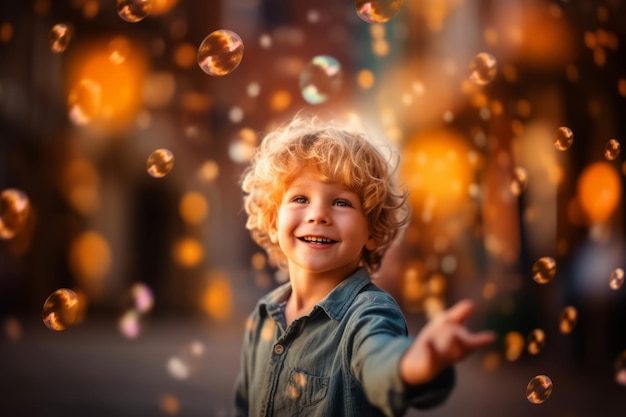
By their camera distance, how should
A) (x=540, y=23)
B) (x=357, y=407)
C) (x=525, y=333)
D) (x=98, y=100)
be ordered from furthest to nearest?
1. (x=98, y=100)
2. (x=540, y=23)
3. (x=525, y=333)
4. (x=357, y=407)

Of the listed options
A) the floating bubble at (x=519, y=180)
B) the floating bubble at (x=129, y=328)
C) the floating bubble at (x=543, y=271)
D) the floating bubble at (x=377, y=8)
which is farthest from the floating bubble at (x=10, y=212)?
the floating bubble at (x=129, y=328)

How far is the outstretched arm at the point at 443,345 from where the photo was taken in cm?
88

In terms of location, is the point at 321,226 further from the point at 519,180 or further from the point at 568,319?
the point at 568,319

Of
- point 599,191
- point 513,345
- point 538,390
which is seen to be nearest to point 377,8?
point 538,390

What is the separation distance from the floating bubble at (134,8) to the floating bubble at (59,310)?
0.76 meters

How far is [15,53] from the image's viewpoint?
6.97 metres

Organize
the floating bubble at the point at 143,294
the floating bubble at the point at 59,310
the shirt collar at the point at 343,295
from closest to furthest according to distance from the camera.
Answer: the shirt collar at the point at 343,295, the floating bubble at the point at 59,310, the floating bubble at the point at 143,294

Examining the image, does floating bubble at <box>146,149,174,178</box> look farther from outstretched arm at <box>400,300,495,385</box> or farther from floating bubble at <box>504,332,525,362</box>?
floating bubble at <box>504,332,525,362</box>

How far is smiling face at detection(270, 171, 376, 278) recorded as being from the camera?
51.0 inches

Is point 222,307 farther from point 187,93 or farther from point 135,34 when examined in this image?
point 135,34

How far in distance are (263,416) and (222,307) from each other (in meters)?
7.30

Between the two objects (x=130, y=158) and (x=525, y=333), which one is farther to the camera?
(x=130, y=158)

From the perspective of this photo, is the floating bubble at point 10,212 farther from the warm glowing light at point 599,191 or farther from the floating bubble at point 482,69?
the warm glowing light at point 599,191

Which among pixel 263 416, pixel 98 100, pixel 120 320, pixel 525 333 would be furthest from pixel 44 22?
pixel 263 416
